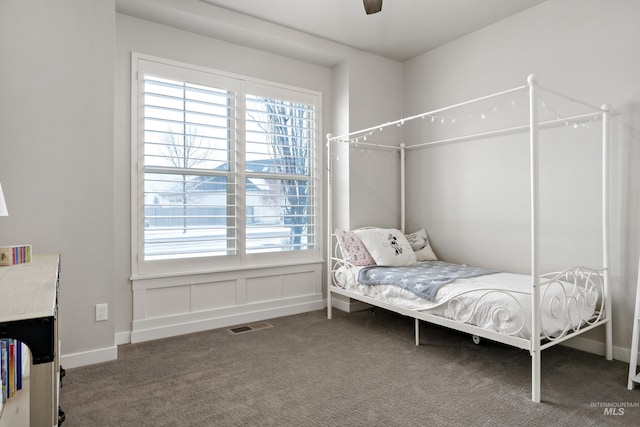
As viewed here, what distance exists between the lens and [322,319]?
12.6ft

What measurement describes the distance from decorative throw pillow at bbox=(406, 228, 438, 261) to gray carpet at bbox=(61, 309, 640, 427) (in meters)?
0.86

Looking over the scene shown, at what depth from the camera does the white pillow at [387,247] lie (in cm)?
357

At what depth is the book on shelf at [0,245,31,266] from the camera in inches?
80.1

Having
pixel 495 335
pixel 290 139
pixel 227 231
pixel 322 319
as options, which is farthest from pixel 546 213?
pixel 227 231

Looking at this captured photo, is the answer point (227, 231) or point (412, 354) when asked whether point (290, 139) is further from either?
point (412, 354)

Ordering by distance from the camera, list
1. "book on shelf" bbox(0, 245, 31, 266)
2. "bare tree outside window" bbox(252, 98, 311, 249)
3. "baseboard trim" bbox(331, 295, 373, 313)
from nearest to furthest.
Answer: "book on shelf" bbox(0, 245, 31, 266), "bare tree outside window" bbox(252, 98, 311, 249), "baseboard trim" bbox(331, 295, 373, 313)

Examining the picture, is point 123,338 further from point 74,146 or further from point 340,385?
point 340,385

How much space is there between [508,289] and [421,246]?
1.47 metres

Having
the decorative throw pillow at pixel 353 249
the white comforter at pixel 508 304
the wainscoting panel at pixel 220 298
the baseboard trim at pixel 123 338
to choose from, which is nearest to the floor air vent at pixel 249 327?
the wainscoting panel at pixel 220 298

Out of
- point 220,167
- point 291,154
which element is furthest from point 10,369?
point 291,154

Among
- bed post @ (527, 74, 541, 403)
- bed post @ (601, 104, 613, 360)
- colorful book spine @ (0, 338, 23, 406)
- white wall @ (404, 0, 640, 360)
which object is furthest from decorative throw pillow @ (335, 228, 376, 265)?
colorful book spine @ (0, 338, 23, 406)

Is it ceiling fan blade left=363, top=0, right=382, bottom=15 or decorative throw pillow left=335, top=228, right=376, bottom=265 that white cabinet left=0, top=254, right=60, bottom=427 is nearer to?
ceiling fan blade left=363, top=0, right=382, bottom=15

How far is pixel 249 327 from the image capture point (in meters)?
3.59

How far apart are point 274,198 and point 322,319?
1294mm
